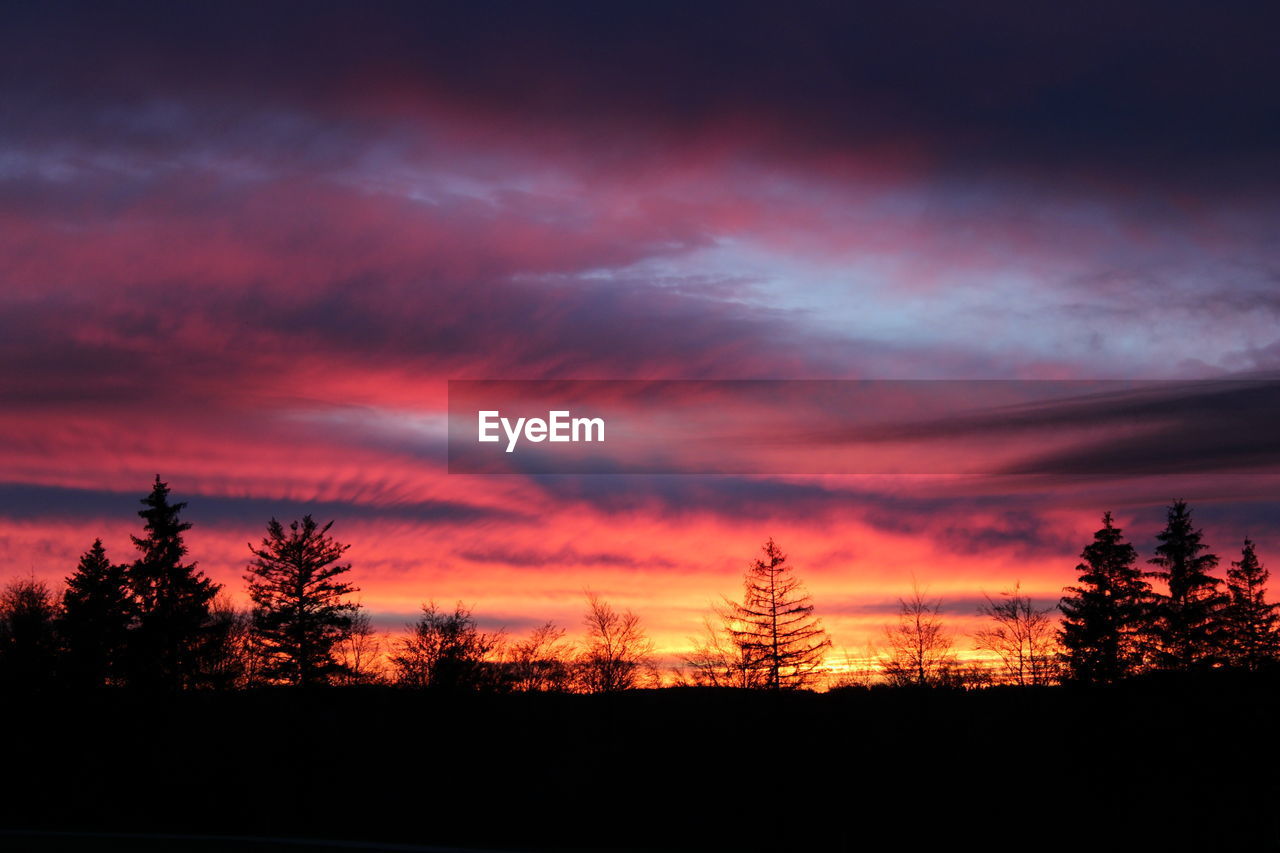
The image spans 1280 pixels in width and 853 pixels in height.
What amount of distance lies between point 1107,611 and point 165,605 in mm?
60068

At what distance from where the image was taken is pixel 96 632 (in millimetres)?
68750

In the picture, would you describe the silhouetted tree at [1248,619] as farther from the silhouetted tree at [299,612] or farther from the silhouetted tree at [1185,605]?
the silhouetted tree at [299,612]

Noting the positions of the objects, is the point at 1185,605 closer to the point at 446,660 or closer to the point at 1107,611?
the point at 1107,611

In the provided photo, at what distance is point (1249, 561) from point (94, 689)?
78769 mm

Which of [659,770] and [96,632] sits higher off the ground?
[96,632]

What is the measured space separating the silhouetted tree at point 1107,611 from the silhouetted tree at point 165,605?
2178 inches

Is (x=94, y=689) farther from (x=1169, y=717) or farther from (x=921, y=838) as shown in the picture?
(x=1169, y=717)

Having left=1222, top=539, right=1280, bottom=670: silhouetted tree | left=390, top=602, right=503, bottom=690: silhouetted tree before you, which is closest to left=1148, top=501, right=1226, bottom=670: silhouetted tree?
left=1222, top=539, right=1280, bottom=670: silhouetted tree

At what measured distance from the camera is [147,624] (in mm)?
70438

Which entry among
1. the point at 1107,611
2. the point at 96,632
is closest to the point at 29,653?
the point at 96,632

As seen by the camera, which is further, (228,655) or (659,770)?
(228,655)

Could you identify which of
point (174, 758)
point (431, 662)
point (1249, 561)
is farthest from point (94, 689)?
point (1249, 561)

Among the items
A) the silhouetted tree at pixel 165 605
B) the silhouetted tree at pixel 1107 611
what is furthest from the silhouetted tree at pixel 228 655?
the silhouetted tree at pixel 1107 611

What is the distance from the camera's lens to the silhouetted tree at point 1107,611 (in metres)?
65.6
